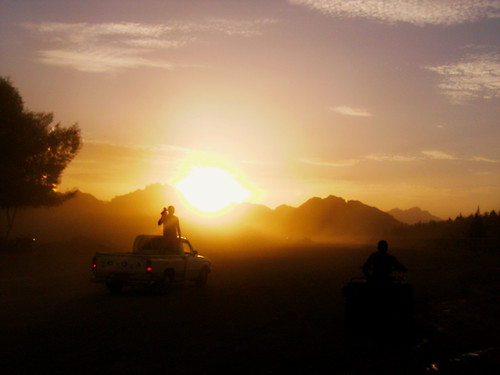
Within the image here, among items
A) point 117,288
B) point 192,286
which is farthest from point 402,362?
point 192,286

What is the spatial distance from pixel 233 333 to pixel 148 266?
651cm

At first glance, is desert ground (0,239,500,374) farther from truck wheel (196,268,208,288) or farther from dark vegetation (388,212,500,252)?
dark vegetation (388,212,500,252)

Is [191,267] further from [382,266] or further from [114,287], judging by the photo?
[382,266]

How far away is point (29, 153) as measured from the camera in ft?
118

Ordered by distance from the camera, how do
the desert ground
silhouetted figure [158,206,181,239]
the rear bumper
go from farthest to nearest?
1. silhouetted figure [158,206,181,239]
2. the rear bumper
3. the desert ground

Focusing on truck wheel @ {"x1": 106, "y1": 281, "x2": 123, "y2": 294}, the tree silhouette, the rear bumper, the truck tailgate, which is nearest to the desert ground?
truck wheel @ {"x1": 106, "y1": 281, "x2": 123, "y2": 294}

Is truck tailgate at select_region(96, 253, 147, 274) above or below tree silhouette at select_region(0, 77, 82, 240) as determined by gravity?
below

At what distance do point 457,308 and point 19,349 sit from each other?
35.6 feet

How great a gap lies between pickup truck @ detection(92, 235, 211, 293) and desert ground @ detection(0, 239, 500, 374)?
50cm

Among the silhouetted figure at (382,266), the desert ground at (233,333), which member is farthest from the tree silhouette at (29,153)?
the silhouetted figure at (382,266)

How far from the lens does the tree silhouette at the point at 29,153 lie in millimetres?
34344

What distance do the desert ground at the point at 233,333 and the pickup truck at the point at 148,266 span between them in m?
0.50

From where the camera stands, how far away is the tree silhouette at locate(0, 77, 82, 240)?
34.3 meters

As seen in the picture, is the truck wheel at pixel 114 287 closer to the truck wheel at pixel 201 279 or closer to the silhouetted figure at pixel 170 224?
the silhouetted figure at pixel 170 224
